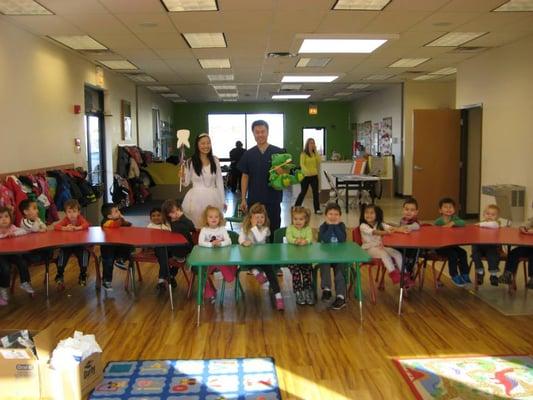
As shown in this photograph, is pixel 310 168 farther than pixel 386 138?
No

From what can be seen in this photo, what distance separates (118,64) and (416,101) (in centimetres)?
707

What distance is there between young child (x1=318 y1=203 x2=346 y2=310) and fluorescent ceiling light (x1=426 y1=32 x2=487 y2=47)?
4.12 meters

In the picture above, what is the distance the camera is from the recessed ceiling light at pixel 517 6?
6.03m

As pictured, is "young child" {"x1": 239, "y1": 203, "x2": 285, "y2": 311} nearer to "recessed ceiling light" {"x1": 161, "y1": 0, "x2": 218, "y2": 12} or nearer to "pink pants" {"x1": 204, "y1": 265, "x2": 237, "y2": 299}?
"pink pants" {"x1": 204, "y1": 265, "x2": 237, "y2": 299}

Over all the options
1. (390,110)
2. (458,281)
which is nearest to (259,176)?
(458,281)

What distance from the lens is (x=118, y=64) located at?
10062mm

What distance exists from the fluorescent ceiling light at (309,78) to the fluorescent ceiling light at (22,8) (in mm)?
6722

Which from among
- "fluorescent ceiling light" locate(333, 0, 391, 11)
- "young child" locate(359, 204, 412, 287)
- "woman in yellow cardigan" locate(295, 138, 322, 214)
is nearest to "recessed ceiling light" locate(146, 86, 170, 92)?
"woman in yellow cardigan" locate(295, 138, 322, 214)

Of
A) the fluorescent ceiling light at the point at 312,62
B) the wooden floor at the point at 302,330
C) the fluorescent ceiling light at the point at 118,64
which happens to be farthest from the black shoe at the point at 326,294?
the fluorescent ceiling light at the point at 118,64

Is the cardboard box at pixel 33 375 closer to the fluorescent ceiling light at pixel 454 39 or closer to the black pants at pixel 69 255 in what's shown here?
the black pants at pixel 69 255

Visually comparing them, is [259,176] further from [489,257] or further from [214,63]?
[214,63]

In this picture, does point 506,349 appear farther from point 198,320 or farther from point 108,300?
point 108,300

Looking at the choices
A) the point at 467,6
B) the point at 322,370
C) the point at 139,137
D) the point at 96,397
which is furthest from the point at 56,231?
the point at 139,137

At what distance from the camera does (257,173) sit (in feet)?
17.7
